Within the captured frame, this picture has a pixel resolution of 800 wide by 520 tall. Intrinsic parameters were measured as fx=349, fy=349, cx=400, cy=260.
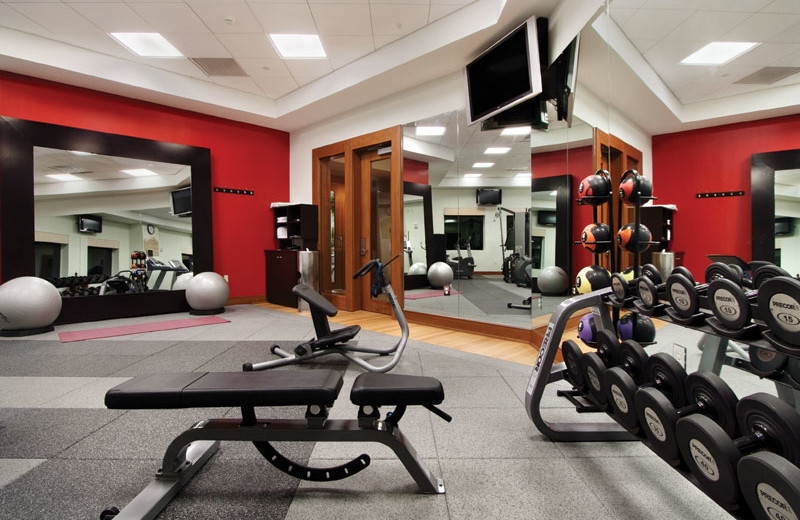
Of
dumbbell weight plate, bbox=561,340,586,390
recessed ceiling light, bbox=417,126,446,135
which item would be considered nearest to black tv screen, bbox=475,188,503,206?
recessed ceiling light, bbox=417,126,446,135

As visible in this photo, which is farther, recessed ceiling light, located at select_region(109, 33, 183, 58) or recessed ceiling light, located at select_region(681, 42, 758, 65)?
recessed ceiling light, located at select_region(109, 33, 183, 58)

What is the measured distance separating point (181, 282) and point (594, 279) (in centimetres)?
532

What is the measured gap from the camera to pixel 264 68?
4598 millimetres

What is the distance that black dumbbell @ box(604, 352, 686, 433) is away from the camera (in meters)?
1.19

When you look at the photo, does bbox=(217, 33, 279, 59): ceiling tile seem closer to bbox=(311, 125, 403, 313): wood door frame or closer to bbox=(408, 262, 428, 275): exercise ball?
bbox=(311, 125, 403, 313): wood door frame

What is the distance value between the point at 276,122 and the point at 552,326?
5.60m

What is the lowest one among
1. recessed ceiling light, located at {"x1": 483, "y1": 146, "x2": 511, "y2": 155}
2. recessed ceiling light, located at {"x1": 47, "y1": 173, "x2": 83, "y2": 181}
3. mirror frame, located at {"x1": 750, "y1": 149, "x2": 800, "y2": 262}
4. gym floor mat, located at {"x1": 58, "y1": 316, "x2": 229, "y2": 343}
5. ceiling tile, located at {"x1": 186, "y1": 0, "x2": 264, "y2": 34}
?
gym floor mat, located at {"x1": 58, "y1": 316, "x2": 229, "y2": 343}

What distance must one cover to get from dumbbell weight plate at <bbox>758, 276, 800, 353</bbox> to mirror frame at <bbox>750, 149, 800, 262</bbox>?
0.60 metres

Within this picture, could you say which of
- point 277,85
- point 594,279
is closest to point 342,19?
point 277,85

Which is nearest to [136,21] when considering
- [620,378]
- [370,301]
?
[370,301]

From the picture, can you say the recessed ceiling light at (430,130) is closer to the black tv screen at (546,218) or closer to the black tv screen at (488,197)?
the black tv screen at (488,197)

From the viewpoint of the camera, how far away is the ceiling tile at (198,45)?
3.92 metres

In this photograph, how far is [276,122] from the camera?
5.77m

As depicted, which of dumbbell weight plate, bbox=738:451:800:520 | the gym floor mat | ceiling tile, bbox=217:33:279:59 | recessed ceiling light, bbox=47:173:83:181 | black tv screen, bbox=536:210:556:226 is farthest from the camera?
recessed ceiling light, bbox=47:173:83:181
